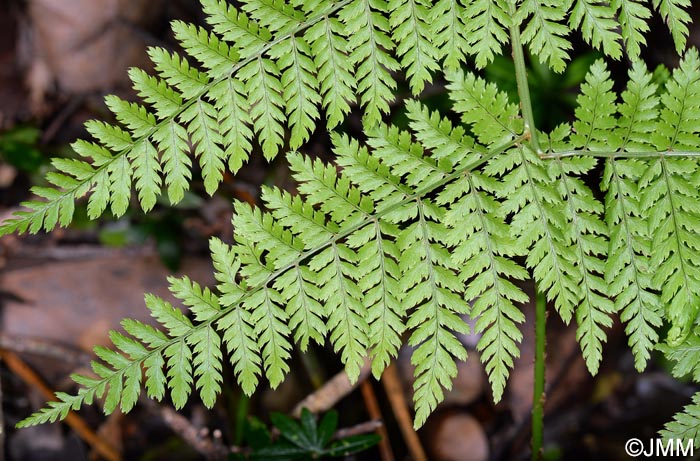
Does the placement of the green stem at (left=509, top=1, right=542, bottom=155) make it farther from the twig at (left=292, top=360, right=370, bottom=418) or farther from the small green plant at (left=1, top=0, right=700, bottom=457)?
the twig at (left=292, top=360, right=370, bottom=418)

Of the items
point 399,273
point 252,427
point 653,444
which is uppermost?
point 399,273

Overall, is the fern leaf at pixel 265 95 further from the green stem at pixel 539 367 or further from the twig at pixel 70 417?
the twig at pixel 70 417

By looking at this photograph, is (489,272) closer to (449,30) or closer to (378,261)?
(378,261)

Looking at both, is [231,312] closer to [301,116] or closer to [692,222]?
[301,116]

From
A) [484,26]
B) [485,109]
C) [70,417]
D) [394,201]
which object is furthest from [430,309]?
[70,417]

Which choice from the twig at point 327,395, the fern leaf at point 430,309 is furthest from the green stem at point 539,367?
the twig at point 327,395

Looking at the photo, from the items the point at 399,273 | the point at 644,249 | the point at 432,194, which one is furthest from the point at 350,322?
the point at 644,249
